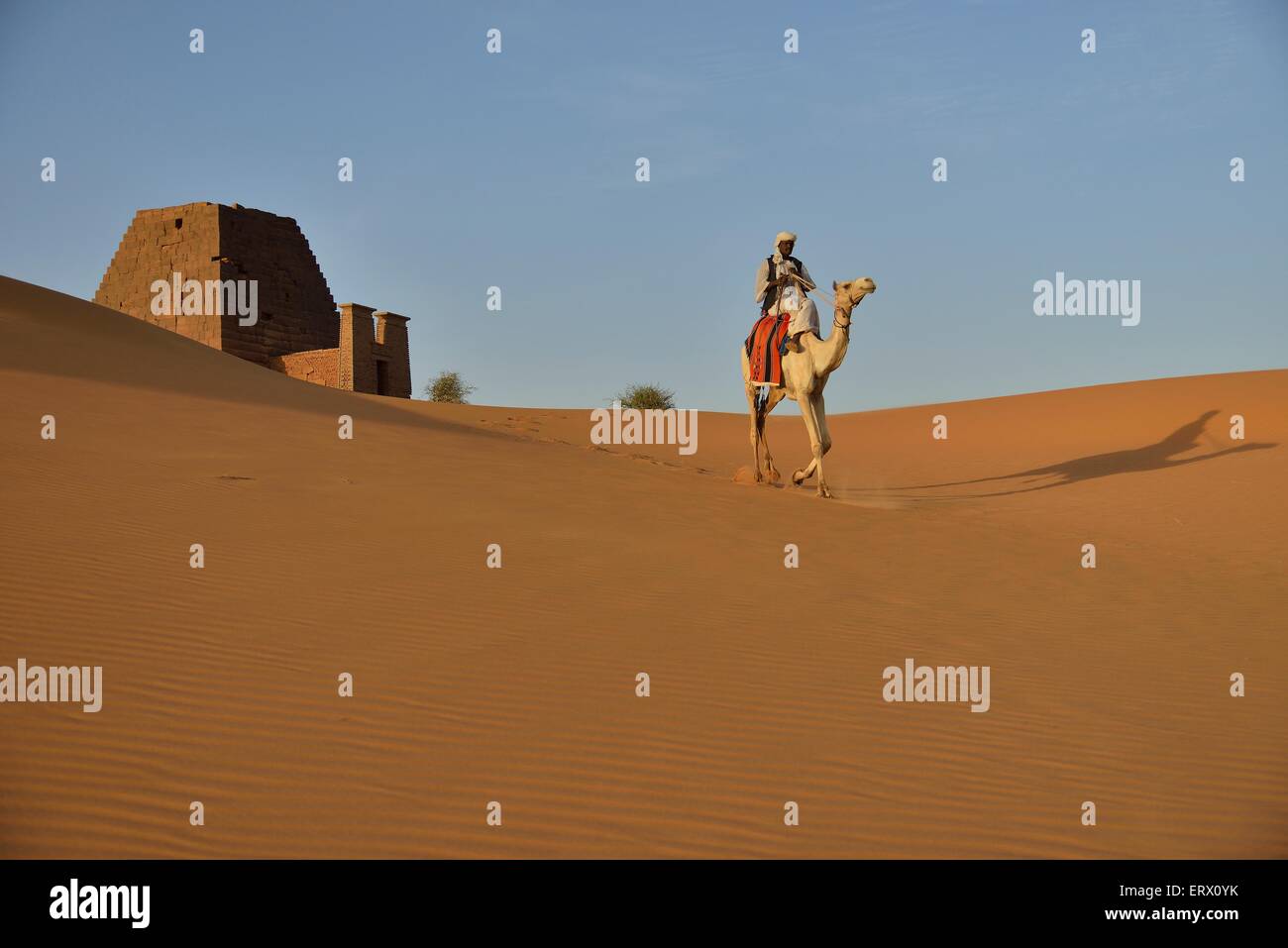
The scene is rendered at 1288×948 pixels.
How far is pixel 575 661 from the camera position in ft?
20.2

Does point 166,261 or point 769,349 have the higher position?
point 166,261

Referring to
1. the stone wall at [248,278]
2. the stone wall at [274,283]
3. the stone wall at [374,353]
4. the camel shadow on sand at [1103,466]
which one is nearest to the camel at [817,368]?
the camel shadow on sand at [1103,466]

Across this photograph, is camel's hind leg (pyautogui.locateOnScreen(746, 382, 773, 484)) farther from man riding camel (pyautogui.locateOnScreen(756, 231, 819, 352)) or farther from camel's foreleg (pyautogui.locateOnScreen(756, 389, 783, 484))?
man riding camel (pyautogui.locateOnScreen(756, 231, 819, 352))

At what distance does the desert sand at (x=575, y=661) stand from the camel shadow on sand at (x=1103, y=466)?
569 cm

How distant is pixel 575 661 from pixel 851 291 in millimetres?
9300

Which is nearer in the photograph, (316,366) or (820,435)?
(820,435)

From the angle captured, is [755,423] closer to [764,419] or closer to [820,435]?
[764,419]

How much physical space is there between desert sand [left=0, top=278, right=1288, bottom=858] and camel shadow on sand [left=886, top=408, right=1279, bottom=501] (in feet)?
18.7

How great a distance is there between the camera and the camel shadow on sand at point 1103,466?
20.6 metres

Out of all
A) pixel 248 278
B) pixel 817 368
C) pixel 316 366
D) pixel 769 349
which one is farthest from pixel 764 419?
pixel 248 278

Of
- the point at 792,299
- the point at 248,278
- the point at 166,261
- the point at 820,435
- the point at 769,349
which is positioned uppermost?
the point at 166,261

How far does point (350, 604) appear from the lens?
6934 millimetres

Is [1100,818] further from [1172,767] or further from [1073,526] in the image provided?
[1073,526]

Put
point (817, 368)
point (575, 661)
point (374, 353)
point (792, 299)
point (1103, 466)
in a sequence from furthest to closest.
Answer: point (374, 353) → point (1103, 466) → point (792, 299) → point (817, 368) → point (575, 661)
